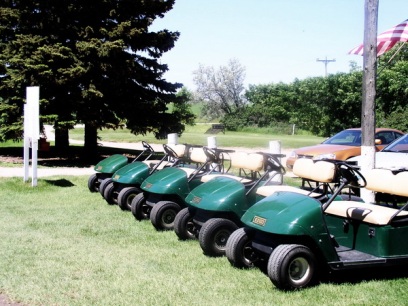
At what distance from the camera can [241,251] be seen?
5250mm

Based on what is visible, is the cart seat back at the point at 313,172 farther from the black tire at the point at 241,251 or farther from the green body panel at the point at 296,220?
the black tire at the point at 241,251

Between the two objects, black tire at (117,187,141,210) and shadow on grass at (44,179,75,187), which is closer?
black tire at (117,187,141,210)

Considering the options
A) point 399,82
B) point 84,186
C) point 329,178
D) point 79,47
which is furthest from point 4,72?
point 399,82

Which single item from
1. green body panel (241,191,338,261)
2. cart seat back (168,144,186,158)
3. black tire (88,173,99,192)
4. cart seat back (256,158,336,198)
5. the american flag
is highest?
the american flag

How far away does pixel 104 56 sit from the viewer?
637 inches

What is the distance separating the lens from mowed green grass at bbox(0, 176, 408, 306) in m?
4.51

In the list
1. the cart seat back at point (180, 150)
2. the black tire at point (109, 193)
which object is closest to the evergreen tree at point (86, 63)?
the black tire at point (109, 193)

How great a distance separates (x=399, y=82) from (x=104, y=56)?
1021 inches

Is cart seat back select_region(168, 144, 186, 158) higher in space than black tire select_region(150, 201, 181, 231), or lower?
higher

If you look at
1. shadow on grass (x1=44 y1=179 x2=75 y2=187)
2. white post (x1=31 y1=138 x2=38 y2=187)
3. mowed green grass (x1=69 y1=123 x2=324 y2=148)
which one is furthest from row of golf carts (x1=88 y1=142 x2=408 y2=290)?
mowed green grass (x1=69 y1=123 x2=324 y2=148)

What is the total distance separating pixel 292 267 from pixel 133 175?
4.17m

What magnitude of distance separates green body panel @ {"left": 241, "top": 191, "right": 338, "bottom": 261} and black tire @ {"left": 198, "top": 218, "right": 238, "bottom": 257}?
0.84 m

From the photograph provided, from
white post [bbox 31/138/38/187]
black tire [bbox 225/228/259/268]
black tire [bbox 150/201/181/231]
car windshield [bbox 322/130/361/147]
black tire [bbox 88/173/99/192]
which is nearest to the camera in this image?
black tire [bbox 225/228/259/268]

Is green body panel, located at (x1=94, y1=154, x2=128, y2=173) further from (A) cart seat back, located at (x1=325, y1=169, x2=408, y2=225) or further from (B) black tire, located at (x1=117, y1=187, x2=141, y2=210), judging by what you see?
(A) cart seat back, located at (x1=325, y1=169, x2=408, y2=225)
